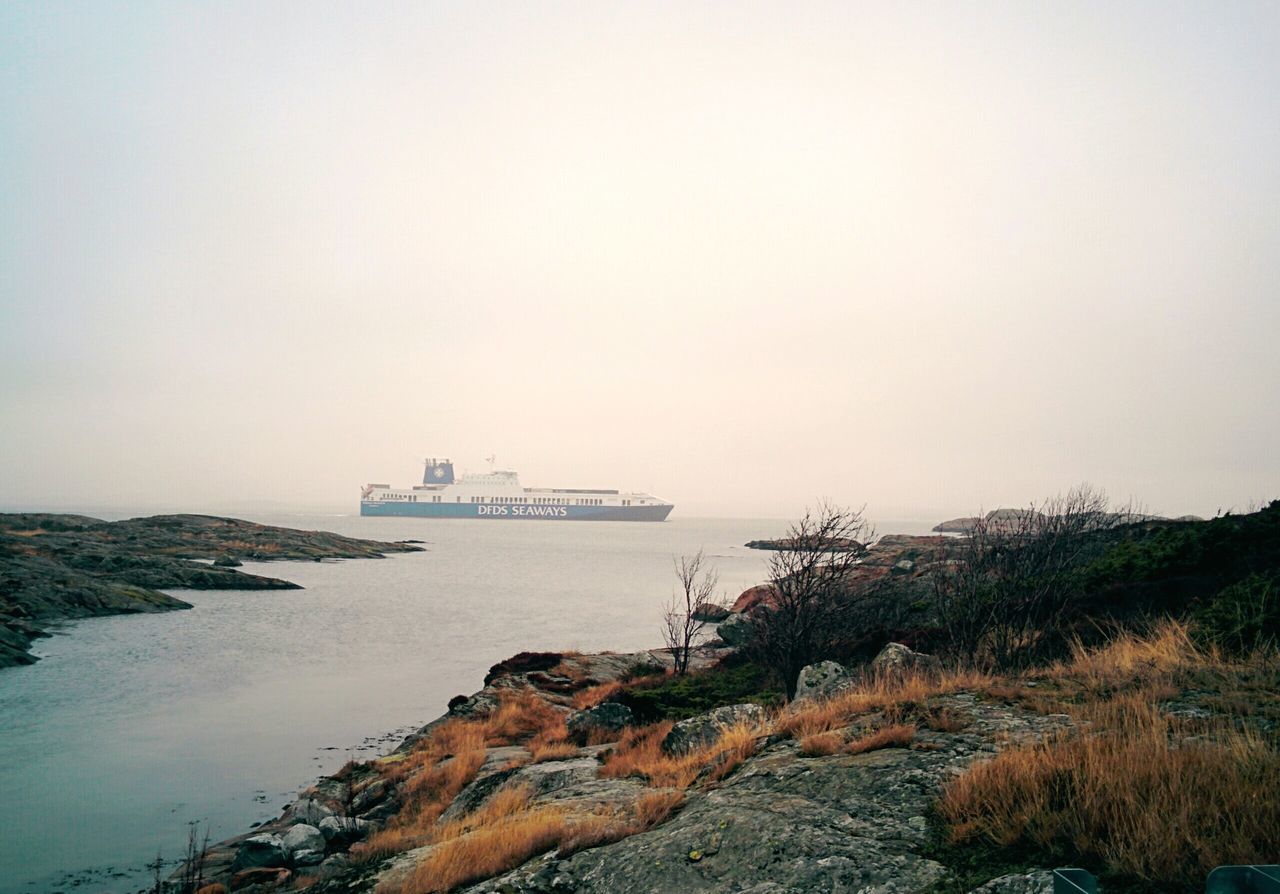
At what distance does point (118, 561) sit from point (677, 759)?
204ft

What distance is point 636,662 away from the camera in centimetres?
3131

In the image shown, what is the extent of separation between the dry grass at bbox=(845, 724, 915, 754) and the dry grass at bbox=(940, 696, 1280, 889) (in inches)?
58.4

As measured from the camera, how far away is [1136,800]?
4.66m

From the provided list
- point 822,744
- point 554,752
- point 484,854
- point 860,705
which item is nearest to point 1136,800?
point 822,744

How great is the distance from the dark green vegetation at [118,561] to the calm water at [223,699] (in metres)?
2.44

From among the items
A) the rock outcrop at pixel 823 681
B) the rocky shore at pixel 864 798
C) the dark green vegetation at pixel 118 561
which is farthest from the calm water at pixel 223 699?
the rock outcrop at pixel 823 681

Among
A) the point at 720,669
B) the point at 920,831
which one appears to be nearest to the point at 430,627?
the point at 720,669

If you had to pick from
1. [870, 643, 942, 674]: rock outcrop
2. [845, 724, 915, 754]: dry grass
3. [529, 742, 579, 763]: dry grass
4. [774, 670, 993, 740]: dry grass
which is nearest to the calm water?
[529, 742, 579, 763]: dry grass

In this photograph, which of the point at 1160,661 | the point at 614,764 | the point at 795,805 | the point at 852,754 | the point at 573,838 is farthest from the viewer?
the point at 614,764

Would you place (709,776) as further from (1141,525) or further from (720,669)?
(1141,525)

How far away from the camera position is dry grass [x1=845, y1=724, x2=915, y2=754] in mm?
7406

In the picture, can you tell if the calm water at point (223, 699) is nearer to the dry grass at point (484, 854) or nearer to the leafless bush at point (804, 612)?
the dry grass at point (484, 854)

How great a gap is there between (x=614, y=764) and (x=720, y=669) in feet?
44.7

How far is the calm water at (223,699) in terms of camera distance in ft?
47.7
